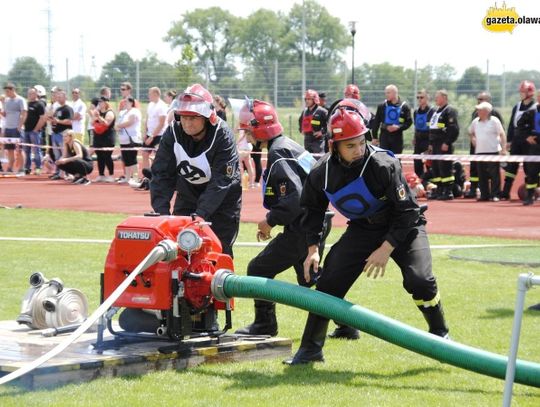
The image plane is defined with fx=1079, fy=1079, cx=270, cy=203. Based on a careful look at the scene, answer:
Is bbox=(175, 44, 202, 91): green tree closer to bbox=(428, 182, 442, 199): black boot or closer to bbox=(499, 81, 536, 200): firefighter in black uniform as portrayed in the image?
bbox=(428, 182, 442, 199): black boot

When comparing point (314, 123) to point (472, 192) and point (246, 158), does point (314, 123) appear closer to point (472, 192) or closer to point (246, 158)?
point (246, 158)

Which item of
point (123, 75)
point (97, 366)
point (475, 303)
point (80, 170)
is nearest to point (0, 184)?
point (80, 170)

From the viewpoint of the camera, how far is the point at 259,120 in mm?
8281

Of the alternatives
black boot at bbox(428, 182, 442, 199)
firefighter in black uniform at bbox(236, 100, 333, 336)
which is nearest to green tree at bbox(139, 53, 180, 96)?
black boot at bbox(428, 182, 442, 199)

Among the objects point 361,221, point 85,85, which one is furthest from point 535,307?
point 85,85

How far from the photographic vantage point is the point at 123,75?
118 feet

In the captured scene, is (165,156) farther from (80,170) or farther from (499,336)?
(80,170)

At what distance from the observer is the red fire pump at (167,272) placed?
6.97m

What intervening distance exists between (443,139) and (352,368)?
15.1 metres

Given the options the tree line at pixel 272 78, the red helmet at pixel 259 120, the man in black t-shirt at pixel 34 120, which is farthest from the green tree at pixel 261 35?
the red helmet at pixel 259 120

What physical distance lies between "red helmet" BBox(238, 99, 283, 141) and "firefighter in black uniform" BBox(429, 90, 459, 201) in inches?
538

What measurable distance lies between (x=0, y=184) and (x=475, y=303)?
18.4 metres

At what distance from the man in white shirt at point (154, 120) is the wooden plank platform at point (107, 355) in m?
16.5

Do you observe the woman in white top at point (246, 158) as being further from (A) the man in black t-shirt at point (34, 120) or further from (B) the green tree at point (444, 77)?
(B) the green tree at point (444, 77)
